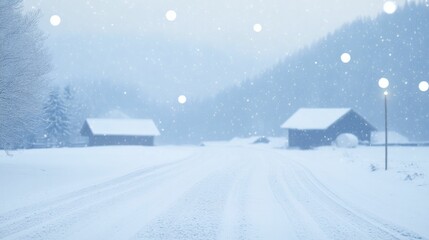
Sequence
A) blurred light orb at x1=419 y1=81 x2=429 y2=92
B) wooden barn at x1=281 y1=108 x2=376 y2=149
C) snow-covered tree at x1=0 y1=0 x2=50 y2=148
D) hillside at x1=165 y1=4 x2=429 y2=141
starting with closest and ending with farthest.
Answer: snow-covered tree at x1=0 y1=0 x2=50 y2=148, wooden barn at x1=281 y1=108 x2=376 y2=149, blurred light orb at x1=419 y1=81 x2=429 y2=92, hillside at x1=165 y1=4 x2=429 y2=141

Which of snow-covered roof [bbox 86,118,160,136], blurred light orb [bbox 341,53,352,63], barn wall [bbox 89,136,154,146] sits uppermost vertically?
blurred light orb [bbox 341,53,352,63]

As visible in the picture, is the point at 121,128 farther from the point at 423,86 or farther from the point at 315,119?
the point at 423,86

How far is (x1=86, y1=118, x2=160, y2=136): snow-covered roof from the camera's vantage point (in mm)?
66688

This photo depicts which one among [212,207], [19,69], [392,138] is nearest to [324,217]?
[212,207]

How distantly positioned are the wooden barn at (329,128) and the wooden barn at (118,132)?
23377 mm

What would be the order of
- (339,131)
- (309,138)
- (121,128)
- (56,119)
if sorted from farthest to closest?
(56,119)
(121,128)
(309,138)
(339,131)

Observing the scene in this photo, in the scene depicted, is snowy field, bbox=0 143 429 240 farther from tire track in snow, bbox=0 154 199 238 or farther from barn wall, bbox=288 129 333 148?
barn wall, bbox=288 129 333 148

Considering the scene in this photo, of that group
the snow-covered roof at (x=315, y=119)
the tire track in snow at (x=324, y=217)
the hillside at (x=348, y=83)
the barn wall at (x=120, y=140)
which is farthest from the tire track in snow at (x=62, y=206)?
the hillside at (x=348, y=83)

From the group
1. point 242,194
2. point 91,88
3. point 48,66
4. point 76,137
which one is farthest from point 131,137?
point 91,88

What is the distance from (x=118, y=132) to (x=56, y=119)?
11.1 metres

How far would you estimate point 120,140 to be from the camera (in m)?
67.4

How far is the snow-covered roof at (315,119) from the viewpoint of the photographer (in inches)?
2418

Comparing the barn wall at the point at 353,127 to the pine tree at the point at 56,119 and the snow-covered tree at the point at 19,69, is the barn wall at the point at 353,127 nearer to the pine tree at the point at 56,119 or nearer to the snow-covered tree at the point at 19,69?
the pine tree at the point at 56,119

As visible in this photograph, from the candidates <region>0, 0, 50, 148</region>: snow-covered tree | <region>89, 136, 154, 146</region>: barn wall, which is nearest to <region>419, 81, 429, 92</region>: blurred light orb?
<region>89, 136, 154, 146</region>: barn wall
